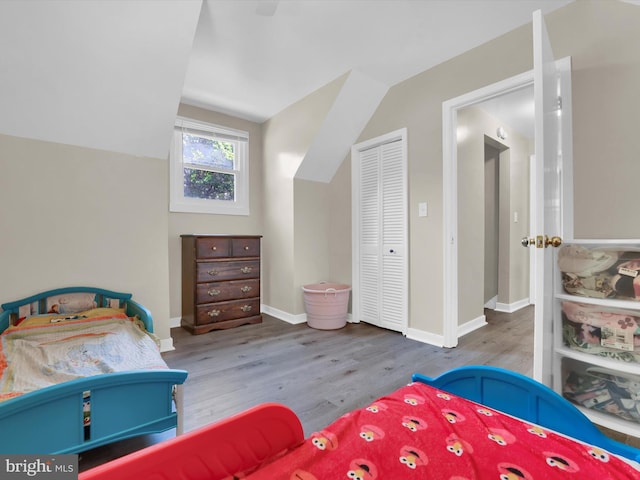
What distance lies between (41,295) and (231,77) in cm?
237

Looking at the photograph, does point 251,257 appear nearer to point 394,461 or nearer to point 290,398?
point 290,398

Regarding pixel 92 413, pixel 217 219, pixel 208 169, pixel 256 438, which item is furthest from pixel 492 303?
pixel 92 413

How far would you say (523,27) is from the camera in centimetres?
222

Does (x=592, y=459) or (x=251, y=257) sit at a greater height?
(x=251, y=257)

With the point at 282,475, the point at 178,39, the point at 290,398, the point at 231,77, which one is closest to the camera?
the point at 282,475

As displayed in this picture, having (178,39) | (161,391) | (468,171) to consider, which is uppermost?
(178,39)

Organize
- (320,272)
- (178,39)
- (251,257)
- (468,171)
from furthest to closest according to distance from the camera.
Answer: (320,272), (251,257), (468,171), (178,39)

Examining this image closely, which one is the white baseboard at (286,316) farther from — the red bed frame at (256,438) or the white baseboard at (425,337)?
the red bed frame at (256,438)

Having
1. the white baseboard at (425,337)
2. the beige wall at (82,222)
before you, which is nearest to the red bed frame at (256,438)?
the white baseboard at (425,337)

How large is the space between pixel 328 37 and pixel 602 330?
2.56 metres

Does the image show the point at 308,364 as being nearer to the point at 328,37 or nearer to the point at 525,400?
the point at 525,400

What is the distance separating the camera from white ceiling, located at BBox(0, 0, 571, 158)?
1891 mm

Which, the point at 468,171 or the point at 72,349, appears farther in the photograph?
the point at 468,171

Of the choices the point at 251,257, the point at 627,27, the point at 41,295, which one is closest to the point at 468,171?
the point at 627,27
